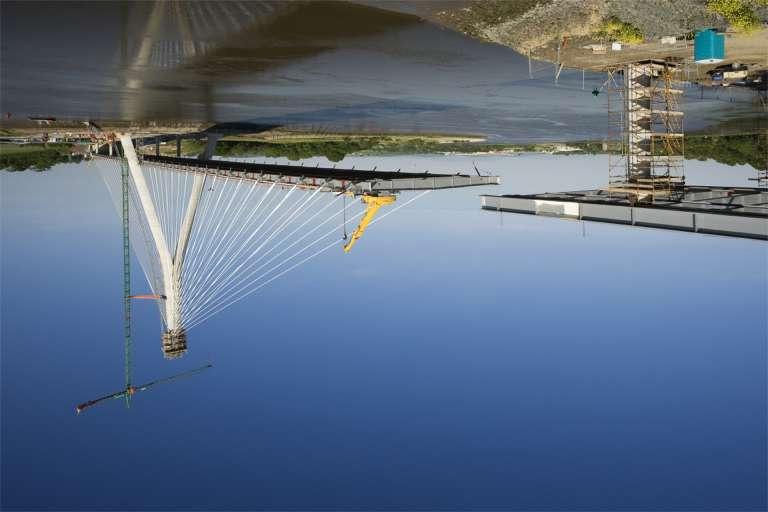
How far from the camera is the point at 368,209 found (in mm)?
17938

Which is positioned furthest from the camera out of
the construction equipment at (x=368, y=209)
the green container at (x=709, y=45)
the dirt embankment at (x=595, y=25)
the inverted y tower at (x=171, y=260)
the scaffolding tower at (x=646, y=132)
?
the inverted y tower at (x=171, y=260)

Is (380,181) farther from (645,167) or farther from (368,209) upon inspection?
(645,167)

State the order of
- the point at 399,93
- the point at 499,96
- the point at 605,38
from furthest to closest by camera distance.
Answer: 1. the point at 499,96
2. the point at 399,93
3. the point at 605,38

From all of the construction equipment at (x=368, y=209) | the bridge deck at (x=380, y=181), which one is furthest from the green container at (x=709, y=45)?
the construction equipment at (x=368, y=209)

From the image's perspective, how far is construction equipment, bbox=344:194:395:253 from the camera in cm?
1733

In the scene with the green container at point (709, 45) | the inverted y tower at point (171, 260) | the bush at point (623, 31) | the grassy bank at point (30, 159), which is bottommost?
the inverted y tower at point (171, 260)

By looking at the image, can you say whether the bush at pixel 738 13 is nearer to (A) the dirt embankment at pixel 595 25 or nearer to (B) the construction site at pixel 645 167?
(A) the dirt embankment at pixel 595 25

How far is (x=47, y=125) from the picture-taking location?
3275cm

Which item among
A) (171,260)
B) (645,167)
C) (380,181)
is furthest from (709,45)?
(171,260)

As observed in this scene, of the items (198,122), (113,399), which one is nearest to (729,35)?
(198,122)

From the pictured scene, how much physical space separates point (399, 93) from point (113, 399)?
1956 centimetres

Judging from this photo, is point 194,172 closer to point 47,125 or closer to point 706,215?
point 47,125

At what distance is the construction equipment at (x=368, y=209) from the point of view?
17328mm

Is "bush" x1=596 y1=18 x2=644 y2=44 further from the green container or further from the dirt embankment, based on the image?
the green container
